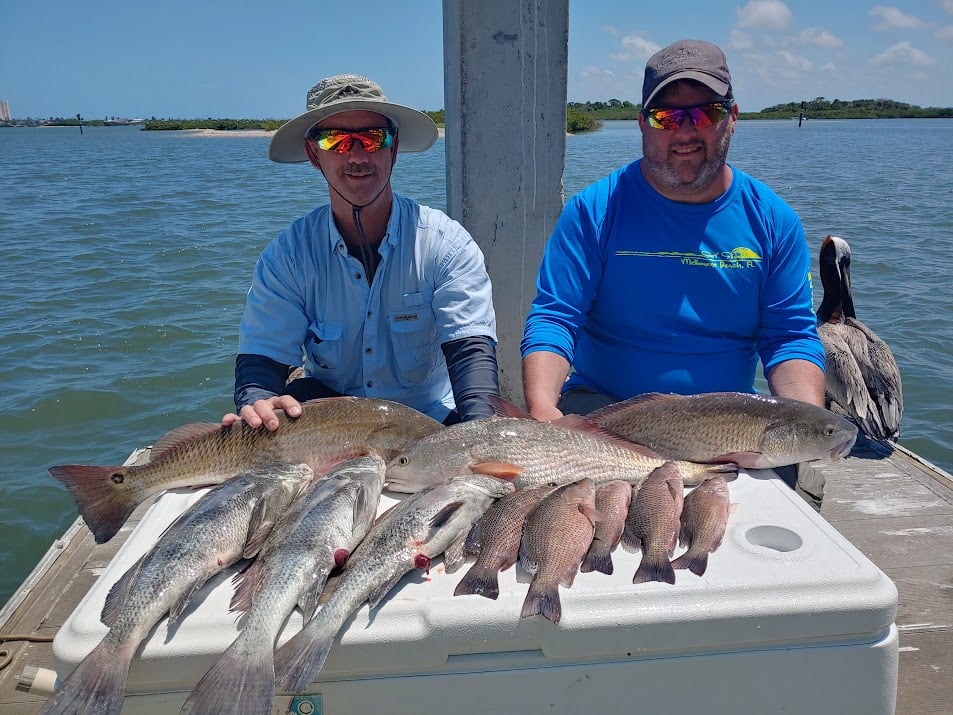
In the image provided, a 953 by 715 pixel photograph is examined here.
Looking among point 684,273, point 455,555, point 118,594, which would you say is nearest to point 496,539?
point 455,555

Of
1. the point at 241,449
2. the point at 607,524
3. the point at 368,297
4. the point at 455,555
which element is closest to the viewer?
the point at 455,555

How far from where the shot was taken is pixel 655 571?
1.87 m

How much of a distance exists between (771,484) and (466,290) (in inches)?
62.0

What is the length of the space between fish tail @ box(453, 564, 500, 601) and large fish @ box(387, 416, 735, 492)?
0.47 m

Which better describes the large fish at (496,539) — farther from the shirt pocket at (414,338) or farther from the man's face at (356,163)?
the man's face at (356,163)

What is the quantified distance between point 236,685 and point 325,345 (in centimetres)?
205

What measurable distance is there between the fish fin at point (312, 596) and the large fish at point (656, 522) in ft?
2.56

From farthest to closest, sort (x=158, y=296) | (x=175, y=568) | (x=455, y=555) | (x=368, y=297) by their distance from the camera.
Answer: (x=158, y=296)
(x=368, y=297)
(x=455, y=555)
(x=175, y=568)

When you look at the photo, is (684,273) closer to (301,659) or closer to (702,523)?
(702,523)

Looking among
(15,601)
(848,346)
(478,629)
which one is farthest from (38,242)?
(478,629)

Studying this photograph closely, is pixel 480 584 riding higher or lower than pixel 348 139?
lower

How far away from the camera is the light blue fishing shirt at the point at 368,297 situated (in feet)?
10.8

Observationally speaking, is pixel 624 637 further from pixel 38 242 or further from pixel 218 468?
pixel 38 242

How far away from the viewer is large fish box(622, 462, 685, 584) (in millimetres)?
1876
